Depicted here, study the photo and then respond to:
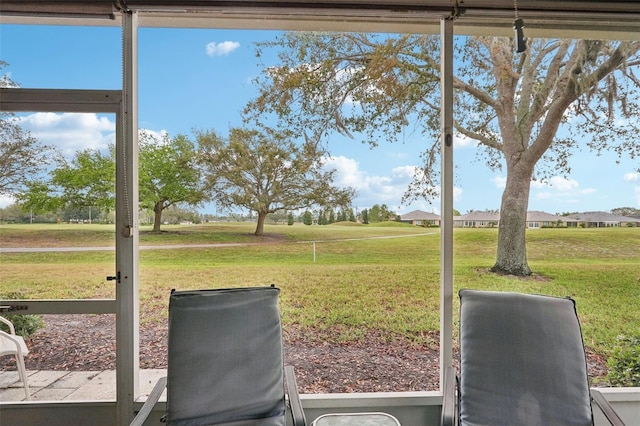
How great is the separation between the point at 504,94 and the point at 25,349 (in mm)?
3578

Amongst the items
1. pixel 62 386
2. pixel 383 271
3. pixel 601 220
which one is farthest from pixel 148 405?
pixel 601 220

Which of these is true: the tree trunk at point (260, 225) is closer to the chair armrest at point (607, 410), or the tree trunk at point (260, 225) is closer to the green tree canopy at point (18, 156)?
the green tree canopy at point (18, 156)

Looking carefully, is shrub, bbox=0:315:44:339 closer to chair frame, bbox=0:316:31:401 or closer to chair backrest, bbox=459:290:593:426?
chair frame, bbox=0:316:31:401

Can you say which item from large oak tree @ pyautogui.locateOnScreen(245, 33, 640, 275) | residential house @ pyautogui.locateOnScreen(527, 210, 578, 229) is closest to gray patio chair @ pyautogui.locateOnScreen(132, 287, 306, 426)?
large oak tree @ pyautogui.locateOnScreen(245, 33, 640, 275)

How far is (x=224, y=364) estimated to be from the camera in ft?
5.72

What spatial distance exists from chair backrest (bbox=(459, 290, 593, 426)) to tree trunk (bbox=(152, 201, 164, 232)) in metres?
2.02

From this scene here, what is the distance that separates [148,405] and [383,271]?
162 centimetres

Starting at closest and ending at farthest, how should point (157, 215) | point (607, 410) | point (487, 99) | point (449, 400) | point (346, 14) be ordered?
point (607, 410) → point (449, 400) → point (346, 14) → point (157, 215) → point (487, 99)

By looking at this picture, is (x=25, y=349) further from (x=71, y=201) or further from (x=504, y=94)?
(x=504, y=94)

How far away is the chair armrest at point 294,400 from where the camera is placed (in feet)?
5.03

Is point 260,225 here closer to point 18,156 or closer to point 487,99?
point 18,156

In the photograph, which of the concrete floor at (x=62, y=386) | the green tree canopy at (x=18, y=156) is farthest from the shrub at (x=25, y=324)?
the green tree canopy at (x=18, y=156)

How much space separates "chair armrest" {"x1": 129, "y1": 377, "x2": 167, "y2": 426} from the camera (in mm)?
1528

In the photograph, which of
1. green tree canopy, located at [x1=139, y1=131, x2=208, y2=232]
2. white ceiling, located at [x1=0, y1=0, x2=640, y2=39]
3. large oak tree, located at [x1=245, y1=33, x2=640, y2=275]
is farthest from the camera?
large oak tree, located at [x1=245, y1=33, x2=640, y2=275]
